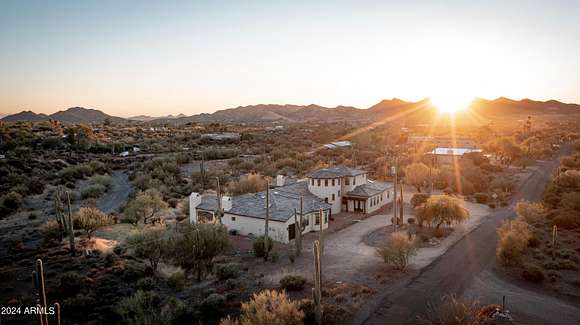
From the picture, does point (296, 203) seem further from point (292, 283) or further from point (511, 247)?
point (511, 247)

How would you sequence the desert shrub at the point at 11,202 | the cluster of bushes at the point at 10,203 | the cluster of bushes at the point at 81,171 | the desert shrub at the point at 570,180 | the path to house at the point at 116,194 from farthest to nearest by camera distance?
the cluster of bushes at the point at 81,171, the desert shrub at the point at 570,180, the path to house at the point at 116,194, the desert shrub at the point at 11,202, the cluster of bushes at the point at 10,203

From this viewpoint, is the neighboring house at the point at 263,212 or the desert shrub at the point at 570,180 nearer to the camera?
the neighboring house at the point at 263,212

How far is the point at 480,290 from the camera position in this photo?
20.9 metres

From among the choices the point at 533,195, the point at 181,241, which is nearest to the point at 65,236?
the point at 181,241

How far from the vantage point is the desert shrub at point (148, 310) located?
51.6 feet

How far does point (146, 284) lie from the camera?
70.1 feet

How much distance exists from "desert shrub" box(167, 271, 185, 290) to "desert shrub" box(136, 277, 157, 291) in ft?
2.54

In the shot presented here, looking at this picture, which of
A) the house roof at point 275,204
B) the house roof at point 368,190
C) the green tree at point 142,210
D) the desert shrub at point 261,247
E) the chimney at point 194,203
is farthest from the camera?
the house roof at point 368,190

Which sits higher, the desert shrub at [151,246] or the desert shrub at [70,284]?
the desert shrub at [151,246]

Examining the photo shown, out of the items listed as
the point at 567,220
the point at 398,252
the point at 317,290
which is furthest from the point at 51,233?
the point at 567,220

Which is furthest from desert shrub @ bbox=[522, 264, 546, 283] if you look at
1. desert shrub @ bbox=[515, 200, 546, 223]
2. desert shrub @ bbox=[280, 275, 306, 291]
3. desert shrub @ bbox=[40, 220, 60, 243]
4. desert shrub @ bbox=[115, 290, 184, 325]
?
desert shrub @ bbox=[40, 220, 60, 243]

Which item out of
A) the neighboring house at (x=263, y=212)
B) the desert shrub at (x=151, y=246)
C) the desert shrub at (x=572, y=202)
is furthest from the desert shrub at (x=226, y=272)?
the desert shrub at (x=572, y=202)

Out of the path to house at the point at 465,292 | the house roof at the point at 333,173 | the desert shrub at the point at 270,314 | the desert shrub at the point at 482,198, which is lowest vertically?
the desert shrub at the point at 482,198

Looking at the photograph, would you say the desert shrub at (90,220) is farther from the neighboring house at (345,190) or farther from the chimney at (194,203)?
the neighboring house at (345,190)
